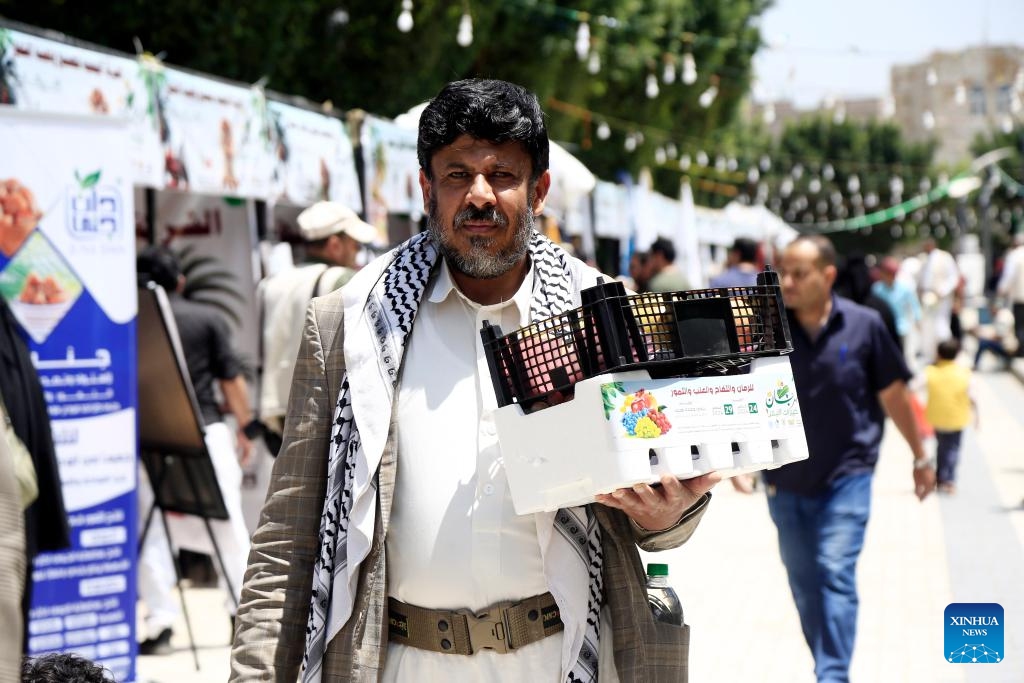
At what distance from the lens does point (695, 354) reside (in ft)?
8.13

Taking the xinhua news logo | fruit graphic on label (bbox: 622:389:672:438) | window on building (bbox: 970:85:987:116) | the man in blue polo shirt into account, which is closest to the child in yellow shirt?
the man in blue polo shirt

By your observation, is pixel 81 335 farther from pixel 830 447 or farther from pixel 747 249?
pixel 747 249

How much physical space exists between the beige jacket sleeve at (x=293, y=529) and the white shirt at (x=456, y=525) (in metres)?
0.17

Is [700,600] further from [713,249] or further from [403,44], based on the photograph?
→ [713,249]

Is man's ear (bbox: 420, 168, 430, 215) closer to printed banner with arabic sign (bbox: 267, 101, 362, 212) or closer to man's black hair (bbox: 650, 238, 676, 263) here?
printed banner with arabic sign (bbox: 267, 101, 362, 212)

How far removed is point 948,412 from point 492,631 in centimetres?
960

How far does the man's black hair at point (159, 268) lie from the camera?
7691mm

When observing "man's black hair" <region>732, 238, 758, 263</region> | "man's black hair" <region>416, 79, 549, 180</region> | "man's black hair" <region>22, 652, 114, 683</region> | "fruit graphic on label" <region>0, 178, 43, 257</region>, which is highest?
"man's black hair" <region>732, 238, 758, 263</region>

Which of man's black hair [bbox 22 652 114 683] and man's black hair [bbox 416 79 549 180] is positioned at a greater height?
man's black hair [bbox 416 79 549 180]

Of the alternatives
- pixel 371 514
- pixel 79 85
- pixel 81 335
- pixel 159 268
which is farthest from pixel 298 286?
pixel 371 514

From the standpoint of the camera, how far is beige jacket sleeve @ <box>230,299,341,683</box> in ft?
8.99

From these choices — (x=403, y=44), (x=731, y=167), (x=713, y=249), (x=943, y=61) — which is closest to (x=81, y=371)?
(x=403, y=44)

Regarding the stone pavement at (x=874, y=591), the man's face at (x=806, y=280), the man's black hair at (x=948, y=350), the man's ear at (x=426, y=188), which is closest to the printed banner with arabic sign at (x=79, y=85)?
the stone pavement at (x=874, y=591)

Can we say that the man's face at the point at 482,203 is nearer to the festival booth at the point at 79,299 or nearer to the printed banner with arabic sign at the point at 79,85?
the festival booth at the point at 79,299
